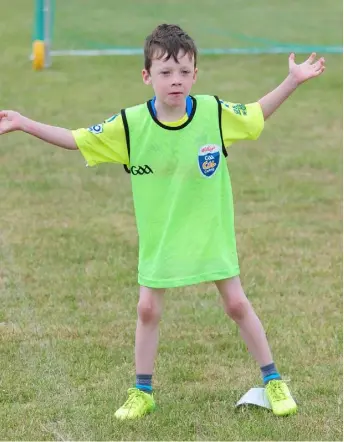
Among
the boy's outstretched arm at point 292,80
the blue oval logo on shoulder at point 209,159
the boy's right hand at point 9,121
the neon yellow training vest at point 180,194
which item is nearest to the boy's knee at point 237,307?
the neon yellow training vest at point 180,194

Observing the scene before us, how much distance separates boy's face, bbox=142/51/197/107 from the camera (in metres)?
4.12

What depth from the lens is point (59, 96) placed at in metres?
12.4

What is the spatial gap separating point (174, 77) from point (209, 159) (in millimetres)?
390

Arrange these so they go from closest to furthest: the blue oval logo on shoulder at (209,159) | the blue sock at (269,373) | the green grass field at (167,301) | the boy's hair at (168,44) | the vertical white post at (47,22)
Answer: the boy's hair at (168,44) < the blue oval logo on shoulder at (209,159) < the green grass field at (167,301) < the blue sock at (269,373) < the vertical white post at (47,22)

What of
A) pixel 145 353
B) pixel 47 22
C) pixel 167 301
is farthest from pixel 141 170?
pixel 47 22

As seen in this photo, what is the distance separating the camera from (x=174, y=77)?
13.5ft

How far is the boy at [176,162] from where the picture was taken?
A: 4.17 m

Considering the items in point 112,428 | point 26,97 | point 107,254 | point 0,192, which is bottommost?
point 112,428

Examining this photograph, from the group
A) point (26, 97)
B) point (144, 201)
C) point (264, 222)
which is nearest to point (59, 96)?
point (26, 97)

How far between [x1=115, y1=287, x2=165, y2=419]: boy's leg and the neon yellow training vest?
0.10 metres

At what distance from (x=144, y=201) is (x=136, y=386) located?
849mm

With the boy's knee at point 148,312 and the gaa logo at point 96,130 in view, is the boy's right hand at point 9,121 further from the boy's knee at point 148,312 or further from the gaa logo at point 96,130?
the boy's knee at point 148,312

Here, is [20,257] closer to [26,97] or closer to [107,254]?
[107,254]

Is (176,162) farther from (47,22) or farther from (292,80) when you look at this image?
(47,22)
